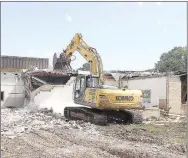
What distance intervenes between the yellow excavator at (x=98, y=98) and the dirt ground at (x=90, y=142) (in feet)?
3.32

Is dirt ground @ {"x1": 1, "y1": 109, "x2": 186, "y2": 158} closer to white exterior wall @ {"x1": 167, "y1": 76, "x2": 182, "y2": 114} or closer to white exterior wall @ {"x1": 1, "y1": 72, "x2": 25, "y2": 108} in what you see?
white exterior wall @ {"x1": 167, "y1": 76, "x2": 182, "y2": 114}

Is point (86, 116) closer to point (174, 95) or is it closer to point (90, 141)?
point (90, 141)

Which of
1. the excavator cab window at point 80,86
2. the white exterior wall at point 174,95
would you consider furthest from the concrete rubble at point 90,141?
the white exterior wall at point 174,95

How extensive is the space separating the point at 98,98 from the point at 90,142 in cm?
398

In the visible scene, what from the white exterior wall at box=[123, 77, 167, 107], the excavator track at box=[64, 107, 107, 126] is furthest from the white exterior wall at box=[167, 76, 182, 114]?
the excavator track at box=[64, 107, 107, 126]

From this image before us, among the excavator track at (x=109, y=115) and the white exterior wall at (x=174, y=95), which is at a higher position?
the white exterior wall at (x=174, y=95)

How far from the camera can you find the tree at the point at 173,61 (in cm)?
4003

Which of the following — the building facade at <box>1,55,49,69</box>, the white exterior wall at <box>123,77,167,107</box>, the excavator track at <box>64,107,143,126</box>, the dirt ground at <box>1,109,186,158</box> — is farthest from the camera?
the building facade at <box>1,55,49,69</box>

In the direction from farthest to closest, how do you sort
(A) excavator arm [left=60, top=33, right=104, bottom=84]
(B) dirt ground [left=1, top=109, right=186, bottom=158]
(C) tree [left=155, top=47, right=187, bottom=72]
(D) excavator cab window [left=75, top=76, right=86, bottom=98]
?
(C) tree [left=155, top=47, right=187, bottom=72] < (D) excavator cab window [left=75, top=76, right=86, bottom=98] < (A) excavator arm [left=60, top=33, right=104, bottom=84] < (B) dirt ground [left=1, top=109, right=186, bottom=158]

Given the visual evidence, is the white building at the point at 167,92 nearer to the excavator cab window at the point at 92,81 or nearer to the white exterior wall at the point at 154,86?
the white exterior wall at the point at 154,86

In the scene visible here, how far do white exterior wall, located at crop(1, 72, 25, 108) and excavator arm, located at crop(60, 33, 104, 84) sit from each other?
313 inches

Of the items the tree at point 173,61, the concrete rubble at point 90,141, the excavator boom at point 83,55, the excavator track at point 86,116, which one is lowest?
the concrete rubble at point 90,141

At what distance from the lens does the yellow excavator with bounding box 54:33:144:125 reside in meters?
12.9

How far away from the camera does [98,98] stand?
12.9 metres
